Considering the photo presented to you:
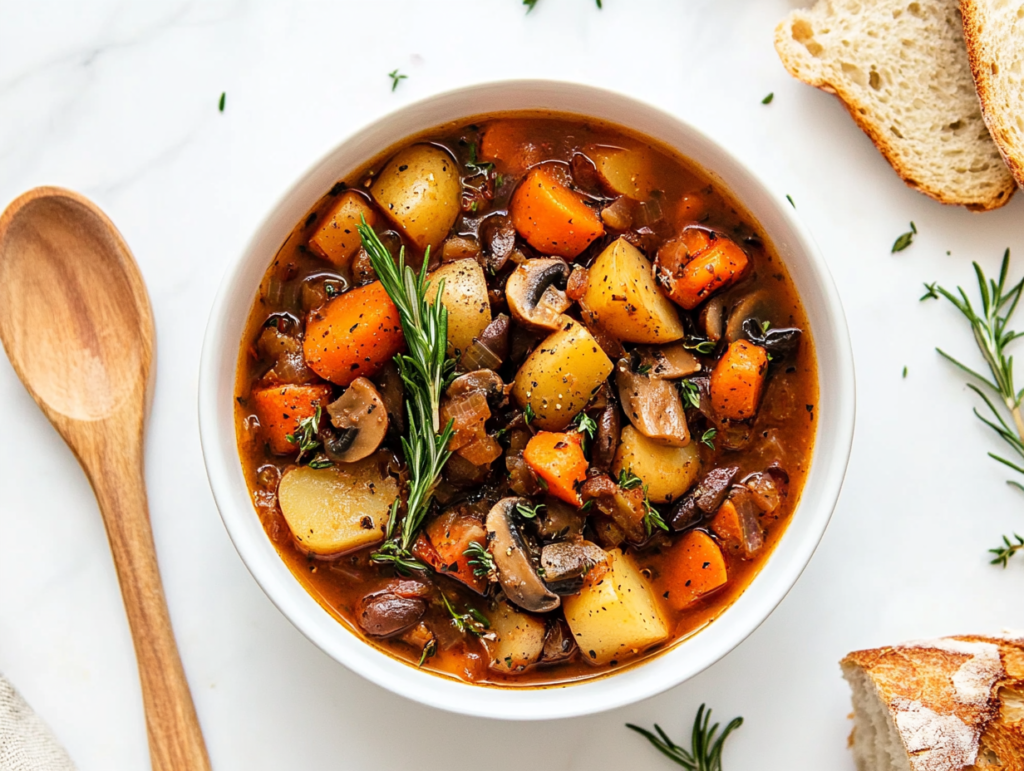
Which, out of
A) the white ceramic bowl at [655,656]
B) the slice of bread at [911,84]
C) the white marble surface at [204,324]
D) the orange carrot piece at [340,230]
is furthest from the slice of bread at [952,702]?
the orange carrot piece at [340,230]

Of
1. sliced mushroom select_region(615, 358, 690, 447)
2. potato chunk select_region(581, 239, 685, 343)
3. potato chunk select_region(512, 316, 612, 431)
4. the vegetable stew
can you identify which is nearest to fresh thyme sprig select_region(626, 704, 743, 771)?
the vegetable stew

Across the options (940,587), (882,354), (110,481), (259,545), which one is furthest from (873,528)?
(110,481)

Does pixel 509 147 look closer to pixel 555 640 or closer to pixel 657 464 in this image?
pixel 657 464

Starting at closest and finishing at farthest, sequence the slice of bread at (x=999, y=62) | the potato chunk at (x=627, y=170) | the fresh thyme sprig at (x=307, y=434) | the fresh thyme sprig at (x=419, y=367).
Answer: the fresh thyme sprig at (x=419, y=367) → the fresh thyme sprig at (x=307, y=434) → the potato chunk at (x=627, y=170) → the slice of bread at (x=999, y=62)

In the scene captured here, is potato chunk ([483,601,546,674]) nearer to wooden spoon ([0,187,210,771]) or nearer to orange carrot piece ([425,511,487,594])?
orange carrot piece ([425,511,487,594])

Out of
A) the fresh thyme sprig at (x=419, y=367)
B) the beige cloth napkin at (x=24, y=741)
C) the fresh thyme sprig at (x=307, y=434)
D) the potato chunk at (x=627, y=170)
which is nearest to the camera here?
the fresh thyme sprig at (x=419, y=367)

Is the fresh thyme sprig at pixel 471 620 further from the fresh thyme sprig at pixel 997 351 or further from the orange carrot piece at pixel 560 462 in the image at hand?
the fresh thyme sprig at pixel 997 351

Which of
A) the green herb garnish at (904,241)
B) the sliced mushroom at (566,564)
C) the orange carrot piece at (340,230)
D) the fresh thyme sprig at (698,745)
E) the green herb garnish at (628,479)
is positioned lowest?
the fresh thyme sprig at (698,745)
